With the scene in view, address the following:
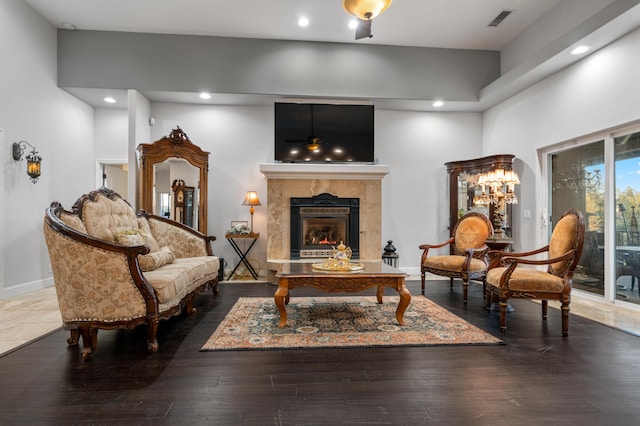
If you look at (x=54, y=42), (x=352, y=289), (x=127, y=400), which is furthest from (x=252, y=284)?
(x=54, y=42)

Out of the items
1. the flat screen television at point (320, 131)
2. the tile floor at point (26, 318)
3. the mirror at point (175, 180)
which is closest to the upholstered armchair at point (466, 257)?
the flat screen television at point (320, 131)

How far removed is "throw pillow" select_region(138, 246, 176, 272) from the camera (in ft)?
9.72

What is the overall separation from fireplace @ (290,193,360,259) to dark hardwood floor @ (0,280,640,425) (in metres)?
2.88

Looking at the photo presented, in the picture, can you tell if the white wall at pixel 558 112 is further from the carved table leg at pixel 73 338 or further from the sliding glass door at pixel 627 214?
the carved table leg at pixel 73 338

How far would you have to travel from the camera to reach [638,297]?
12.1 ft

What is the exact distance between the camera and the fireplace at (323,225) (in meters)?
5.52

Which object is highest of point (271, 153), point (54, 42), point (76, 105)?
point (54, 42)

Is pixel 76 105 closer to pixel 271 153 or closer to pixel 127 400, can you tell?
pixel 271 153

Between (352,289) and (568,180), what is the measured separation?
3718 mm

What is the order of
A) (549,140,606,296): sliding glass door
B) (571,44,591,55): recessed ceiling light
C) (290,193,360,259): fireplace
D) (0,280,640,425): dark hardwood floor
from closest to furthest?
(0,280,640,425): dark hardwood floor → (571,44,591,55): recessed ceiling light → (549,140,606,296): sliding glass door → (290,193,360,259): fireplace

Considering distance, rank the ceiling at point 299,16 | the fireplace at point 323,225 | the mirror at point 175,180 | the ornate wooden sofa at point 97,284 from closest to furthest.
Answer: the ornate wooden sofa at point 97,284 → the ceiling at point 299,16 → the mirror at point 175,180 → the fireplace at point 323,225

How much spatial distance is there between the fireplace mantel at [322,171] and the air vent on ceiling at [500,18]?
2.56m

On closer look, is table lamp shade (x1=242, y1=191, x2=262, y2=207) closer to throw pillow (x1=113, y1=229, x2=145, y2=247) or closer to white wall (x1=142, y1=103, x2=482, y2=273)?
white wall (x1=142, y1=103, x2=482, y2=273)

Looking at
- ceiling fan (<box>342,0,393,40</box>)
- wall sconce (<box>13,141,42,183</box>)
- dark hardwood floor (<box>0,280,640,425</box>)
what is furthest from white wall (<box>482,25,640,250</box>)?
wall sconce (<box>13,141,42,183</box>)
